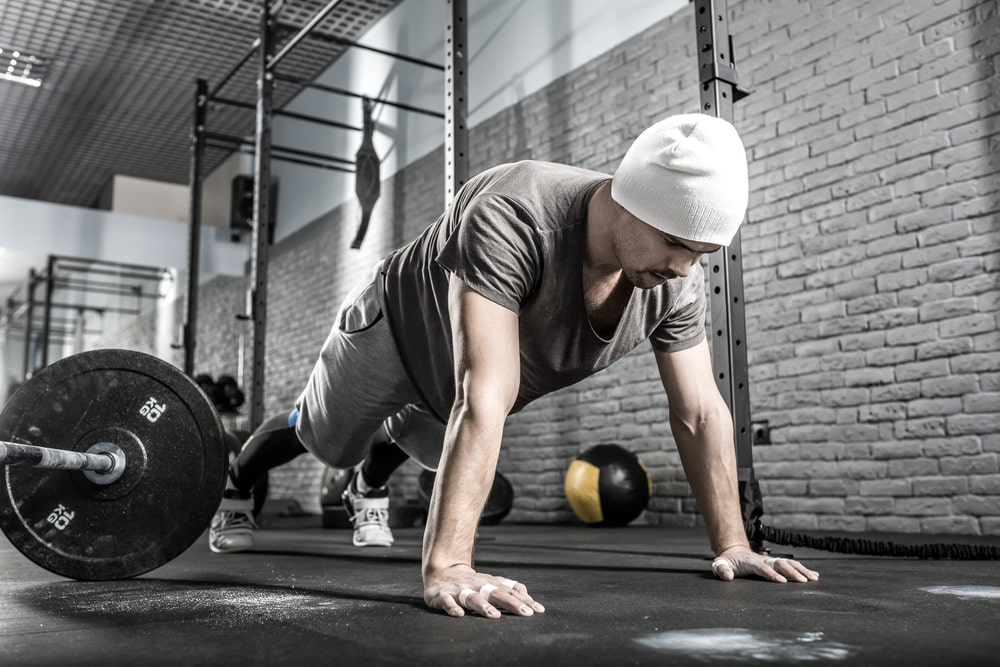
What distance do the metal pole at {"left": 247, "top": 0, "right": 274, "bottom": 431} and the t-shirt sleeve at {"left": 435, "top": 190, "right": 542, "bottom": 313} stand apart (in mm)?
2675

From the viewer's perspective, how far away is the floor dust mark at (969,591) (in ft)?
4.80

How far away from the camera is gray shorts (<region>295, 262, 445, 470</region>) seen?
1891 mm

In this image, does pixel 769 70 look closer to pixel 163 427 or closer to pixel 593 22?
pixel 593 22

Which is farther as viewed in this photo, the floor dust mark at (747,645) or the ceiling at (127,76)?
the ceiling at (127,76)

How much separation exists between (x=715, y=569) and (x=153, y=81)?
6.77 m

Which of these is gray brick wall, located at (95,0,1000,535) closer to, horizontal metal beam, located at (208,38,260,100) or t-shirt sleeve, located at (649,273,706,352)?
t-shirt sleeve, located at (649,273,706,352)

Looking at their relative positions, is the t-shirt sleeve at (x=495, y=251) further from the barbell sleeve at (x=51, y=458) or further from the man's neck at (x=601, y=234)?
the barbell sleeve at (x=51, y=458)

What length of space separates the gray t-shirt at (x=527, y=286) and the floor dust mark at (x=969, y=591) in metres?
0.63

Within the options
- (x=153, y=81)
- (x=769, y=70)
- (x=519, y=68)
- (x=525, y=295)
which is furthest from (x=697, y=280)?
(x=153, y=81)

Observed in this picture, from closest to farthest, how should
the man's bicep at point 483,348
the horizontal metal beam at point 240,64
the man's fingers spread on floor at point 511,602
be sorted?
the man's fingers spread on floor at point 511,602
the man's bicep at point 483,348
the horizontal metal beam at point 240,64

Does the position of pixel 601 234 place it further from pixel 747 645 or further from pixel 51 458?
pixel 51 458

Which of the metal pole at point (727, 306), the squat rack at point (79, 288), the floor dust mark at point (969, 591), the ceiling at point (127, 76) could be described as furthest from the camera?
the squat rack at point (79, 288)

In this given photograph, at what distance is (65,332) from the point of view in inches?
350

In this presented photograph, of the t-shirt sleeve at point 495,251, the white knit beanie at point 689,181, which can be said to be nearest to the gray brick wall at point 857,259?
the white knit beanie at point 689,181
